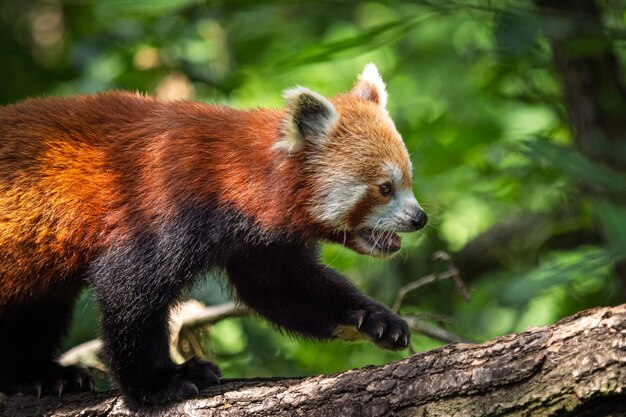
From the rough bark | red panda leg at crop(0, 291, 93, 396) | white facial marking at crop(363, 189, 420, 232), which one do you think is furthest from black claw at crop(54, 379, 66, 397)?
white facial marking at crop(363, 189, 420, 232)

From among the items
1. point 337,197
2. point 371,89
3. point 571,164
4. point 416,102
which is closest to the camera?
point 571,164

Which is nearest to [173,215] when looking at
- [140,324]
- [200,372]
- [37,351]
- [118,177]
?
[118,177]

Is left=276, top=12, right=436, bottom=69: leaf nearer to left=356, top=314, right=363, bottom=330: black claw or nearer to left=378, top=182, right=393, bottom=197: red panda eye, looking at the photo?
left=378, top=182, right=393, bottom=197: red panda eye

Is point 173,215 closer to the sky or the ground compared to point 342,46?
closer to the ground

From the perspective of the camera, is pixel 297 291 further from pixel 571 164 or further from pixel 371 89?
pixel 571 164

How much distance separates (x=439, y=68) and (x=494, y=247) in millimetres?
1632

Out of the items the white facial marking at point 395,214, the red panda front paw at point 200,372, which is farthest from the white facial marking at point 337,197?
the red panda front paw at point 200,372

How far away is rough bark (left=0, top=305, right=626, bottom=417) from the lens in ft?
9.94

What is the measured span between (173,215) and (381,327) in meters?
1.24

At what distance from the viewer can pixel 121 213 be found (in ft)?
14.4

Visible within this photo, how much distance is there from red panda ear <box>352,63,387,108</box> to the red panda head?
1.21 ft

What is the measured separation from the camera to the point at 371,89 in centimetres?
520

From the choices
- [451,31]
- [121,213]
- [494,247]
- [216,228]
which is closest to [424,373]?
[216,228]

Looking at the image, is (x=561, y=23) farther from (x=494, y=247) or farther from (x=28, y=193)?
(x=494, y=247)
